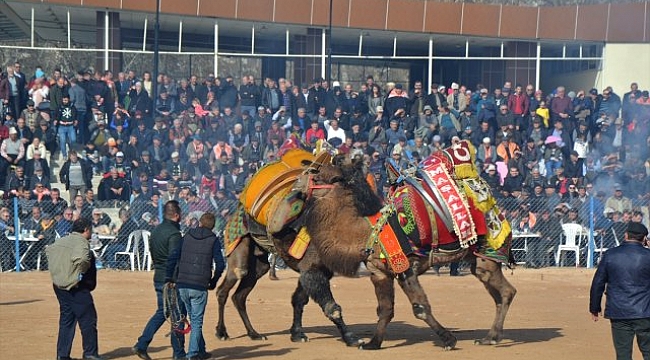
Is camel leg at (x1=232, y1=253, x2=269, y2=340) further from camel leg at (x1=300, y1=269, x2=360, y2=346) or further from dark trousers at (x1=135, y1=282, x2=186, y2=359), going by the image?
dark trousers at (x1=135, y1=282, x2=186, y2=359)

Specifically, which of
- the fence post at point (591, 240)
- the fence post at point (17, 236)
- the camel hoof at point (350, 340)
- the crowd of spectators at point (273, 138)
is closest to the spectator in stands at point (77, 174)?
the crowd of spectators at point (273, 138)

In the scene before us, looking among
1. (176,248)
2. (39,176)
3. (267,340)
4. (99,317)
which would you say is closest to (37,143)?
(39,176)

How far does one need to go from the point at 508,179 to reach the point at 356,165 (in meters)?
12.2

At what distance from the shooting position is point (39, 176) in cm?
2427

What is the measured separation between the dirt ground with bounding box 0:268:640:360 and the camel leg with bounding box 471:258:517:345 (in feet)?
0.51

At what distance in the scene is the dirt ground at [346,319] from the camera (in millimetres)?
13133

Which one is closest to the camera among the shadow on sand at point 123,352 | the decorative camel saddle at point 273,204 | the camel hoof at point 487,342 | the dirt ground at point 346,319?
the shadow on sand at point 123,352

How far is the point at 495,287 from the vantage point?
13.7 metres

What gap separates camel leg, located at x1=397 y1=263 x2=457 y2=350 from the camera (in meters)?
13.0

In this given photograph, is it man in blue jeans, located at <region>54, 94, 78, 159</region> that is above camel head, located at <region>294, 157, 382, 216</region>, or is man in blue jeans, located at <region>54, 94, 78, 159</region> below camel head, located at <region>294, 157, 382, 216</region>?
above

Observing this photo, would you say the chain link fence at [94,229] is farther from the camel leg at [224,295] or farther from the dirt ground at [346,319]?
the camel leg at [224,295]

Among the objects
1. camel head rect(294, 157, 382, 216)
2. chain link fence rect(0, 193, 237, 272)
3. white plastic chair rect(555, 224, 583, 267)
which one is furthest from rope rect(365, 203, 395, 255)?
white plastic chair rect(555, 224, 583, 267)

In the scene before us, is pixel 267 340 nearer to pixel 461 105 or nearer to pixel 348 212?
pixel 348 212

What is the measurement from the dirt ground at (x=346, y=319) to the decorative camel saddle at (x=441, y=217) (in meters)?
1.11
